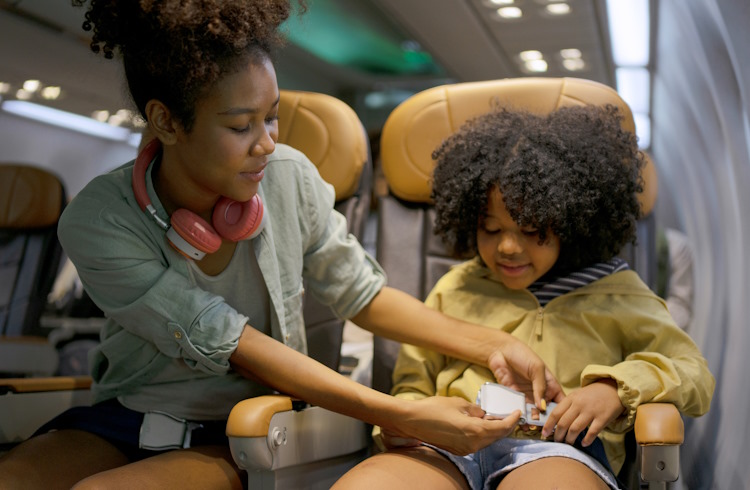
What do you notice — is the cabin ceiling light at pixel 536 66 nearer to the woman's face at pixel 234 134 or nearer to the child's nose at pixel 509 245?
the child's nose at pixel 509 245

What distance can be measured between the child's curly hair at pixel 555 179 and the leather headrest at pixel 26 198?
4.67 ft

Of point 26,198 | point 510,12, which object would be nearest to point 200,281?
point 26,198

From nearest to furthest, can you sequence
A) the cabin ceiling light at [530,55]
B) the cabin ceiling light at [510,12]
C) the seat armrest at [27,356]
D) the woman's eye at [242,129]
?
the woman's eye at [242,129] < the seat armrest at [27,356] < the cabin ceiling light at [510,12] < the cabin ceiling light at [530,55]

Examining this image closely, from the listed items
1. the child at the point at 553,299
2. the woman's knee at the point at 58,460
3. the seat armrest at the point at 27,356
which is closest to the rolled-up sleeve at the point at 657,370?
the child at the point at 553,299

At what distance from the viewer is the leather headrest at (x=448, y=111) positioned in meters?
1.97

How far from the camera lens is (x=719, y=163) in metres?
3.39

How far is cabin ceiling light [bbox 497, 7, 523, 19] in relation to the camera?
4.23 metres

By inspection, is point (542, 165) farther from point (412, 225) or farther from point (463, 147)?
point (412, 225)

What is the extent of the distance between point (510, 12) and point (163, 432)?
3.40 meters

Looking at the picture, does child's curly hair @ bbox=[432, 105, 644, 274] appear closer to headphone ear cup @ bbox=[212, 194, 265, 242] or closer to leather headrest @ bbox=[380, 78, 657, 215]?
leather headrest @ bbox=[380, 78, 657, 215]

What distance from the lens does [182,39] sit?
53.0 inches

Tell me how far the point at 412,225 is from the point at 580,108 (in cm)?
56

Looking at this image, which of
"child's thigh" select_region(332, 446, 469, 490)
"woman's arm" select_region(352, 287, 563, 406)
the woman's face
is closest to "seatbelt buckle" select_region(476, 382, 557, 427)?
"woman's arm" select_region(352, 287, 563, 406)

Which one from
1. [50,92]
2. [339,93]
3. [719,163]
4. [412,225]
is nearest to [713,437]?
[412,225]
